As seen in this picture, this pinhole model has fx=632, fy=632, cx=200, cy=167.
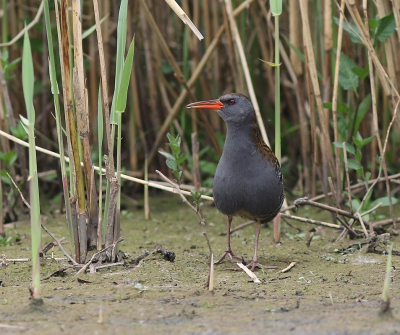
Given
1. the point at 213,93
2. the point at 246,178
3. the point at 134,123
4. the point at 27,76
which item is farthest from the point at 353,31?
the point at 134,123

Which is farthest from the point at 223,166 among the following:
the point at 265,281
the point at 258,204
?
the point at 265,281

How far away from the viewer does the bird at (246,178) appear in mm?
3898

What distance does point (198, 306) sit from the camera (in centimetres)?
290

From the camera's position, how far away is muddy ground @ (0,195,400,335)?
2.59 meters

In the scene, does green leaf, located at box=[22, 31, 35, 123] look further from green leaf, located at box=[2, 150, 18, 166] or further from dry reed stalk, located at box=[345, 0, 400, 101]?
dry reed stalk, located at box=[345, 0, 400, 101]

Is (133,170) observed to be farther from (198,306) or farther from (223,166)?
(198,306)

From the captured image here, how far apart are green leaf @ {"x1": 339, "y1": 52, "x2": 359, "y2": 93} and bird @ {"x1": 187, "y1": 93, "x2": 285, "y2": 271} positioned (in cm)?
88

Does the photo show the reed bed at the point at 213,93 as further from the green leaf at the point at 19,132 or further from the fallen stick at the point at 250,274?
the fallen stick at the point at 250,274

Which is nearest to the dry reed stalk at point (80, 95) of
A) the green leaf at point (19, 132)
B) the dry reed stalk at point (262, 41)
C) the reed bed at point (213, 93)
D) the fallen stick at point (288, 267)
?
the reed bed at point (213, 93)

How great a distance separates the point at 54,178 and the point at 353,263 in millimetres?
3199

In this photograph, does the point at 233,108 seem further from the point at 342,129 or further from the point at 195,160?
the point at 195,160

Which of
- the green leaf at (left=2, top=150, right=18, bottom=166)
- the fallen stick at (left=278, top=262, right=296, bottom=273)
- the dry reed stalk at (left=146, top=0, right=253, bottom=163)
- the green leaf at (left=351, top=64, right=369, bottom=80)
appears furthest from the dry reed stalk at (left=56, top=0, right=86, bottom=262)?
the dry reed stalk at (left=146, top=0, right=253, bottom=163)

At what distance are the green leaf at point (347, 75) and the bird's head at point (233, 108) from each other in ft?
2.71

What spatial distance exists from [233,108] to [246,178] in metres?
0.53
